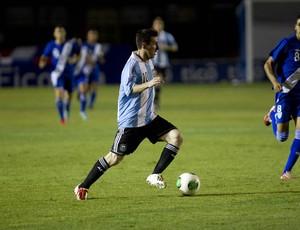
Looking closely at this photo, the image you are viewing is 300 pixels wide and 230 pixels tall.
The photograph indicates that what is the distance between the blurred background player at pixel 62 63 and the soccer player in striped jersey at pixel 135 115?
10.4 m

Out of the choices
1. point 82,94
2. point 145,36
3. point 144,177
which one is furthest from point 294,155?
point 82,94

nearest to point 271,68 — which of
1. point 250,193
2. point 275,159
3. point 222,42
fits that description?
point 250,193

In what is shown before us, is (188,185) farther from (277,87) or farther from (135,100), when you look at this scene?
(277,87)

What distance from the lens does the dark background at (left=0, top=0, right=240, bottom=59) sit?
43.6 m

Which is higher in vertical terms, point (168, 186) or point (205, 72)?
point (168, 186)

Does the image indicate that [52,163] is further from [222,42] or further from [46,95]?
[222,42]

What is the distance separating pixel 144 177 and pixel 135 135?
5.86 ft

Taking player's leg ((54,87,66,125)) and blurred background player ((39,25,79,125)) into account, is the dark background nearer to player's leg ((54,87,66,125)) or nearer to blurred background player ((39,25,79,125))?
blurred background player ((39,25,79,125))

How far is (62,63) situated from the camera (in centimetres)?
1975

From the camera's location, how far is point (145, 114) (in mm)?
9172

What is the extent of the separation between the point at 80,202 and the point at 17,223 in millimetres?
1265

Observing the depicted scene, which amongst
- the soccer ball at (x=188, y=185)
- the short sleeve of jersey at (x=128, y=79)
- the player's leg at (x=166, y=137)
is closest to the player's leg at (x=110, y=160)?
the player's leg at (x=166, y=137)

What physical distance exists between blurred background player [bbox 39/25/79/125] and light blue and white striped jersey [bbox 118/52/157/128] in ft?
34.2

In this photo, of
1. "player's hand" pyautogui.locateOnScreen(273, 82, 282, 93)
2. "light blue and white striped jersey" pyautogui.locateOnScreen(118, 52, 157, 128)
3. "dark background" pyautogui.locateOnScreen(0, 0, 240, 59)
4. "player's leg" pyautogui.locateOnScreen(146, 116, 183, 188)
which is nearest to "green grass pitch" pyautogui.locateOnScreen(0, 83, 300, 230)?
"player's leg" pyautogui.locateOnScreen(146, 116, 183, 188)
